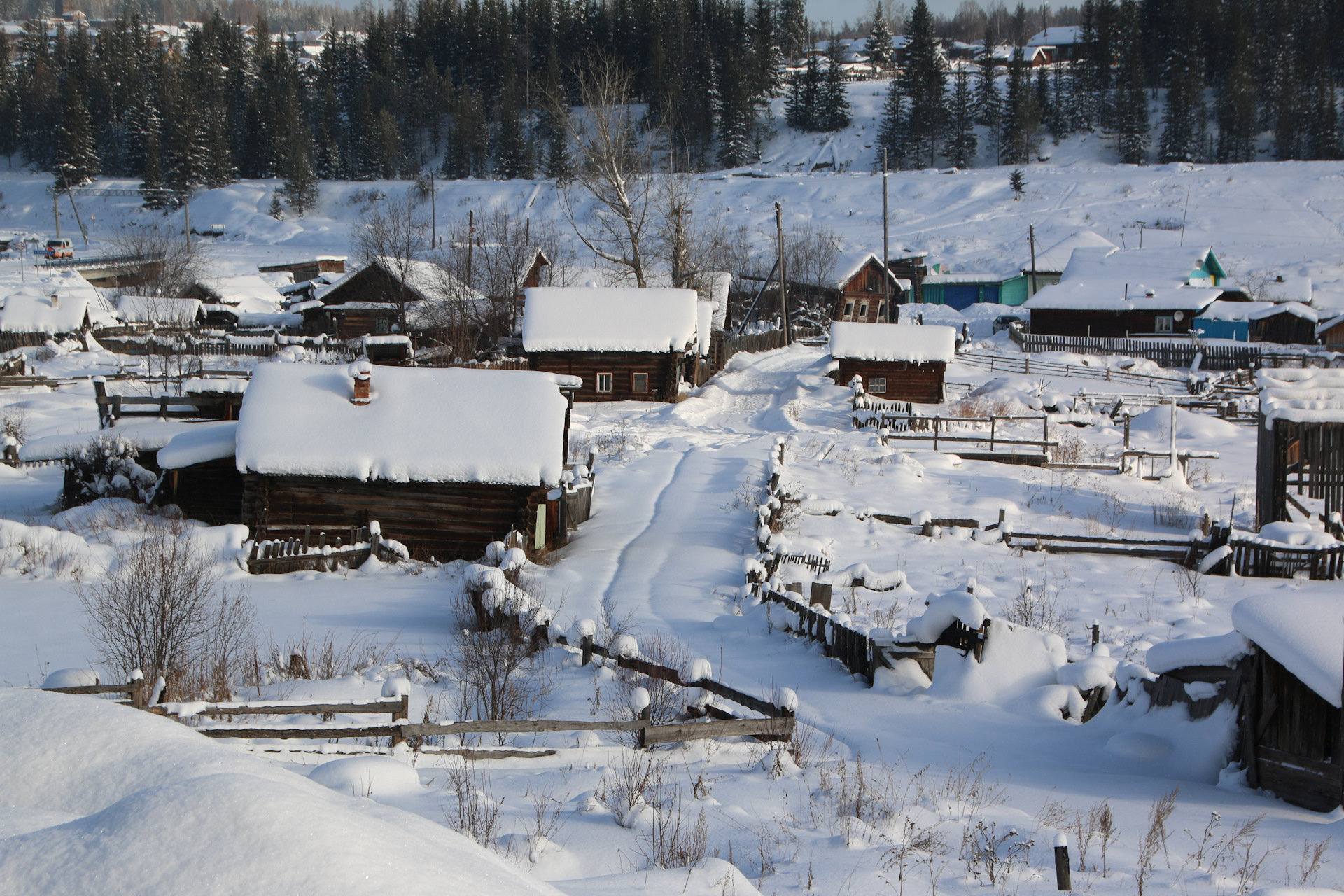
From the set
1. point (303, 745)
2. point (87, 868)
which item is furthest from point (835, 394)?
point (87, 868)

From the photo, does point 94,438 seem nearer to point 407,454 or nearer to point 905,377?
point 407,454

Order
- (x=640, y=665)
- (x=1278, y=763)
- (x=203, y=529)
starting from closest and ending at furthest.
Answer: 1. (x=1278, y=763)
2. (x=640, y=665)
3. (x=203, y=529)

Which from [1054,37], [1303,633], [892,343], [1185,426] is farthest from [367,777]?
[1054,37]

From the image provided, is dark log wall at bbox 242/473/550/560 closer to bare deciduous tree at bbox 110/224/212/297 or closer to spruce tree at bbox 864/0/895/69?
bare deciduous tree at bbox 110/224/212/297

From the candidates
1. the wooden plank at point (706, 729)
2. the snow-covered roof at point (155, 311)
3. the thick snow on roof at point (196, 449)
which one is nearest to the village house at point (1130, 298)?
the thick snow on roof at point (196, 449)

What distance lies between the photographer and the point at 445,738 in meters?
7.57

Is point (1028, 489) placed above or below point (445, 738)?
below

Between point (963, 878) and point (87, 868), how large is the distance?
13.8ft

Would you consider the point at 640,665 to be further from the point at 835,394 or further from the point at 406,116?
the point at 406,116

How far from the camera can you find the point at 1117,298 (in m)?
51.3

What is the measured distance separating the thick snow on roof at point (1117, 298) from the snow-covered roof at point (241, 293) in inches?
1760

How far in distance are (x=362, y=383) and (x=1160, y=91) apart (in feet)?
366

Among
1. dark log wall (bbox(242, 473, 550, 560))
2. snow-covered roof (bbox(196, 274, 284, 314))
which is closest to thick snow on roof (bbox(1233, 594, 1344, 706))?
dark log wall (bbox(242, 473, 550, 560))

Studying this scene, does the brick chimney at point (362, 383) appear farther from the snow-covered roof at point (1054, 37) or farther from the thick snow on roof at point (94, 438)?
the snow-covered roof at point (1054, 37)
